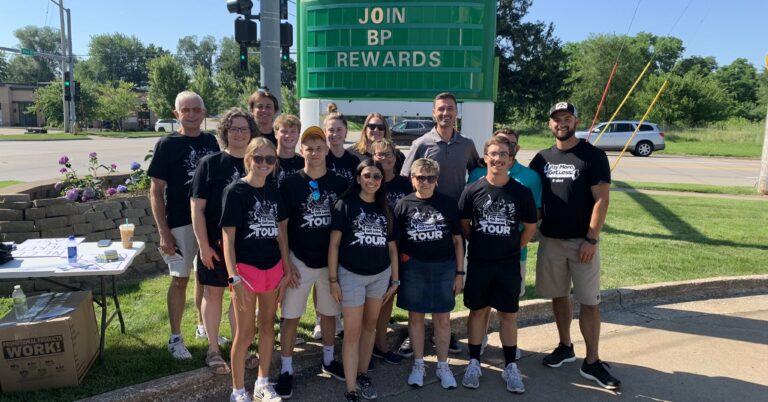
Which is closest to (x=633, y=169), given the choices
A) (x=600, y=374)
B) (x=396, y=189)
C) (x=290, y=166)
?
(x=600, y=374)

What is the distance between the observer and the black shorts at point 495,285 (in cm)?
352

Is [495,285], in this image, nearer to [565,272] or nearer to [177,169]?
[565,272]

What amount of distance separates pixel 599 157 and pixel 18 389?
4.07 meters

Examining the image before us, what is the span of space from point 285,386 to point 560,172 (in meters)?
2.41

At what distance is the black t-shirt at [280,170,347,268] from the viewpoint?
10.9 feet

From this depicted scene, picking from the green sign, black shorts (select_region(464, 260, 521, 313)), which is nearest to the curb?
black shorts (select_region(464, 260, 521, 313))

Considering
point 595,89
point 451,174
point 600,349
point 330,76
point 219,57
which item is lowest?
point 600,349

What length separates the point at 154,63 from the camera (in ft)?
141

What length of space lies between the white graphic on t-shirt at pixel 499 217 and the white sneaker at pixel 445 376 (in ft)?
3.38

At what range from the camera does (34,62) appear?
320 feet

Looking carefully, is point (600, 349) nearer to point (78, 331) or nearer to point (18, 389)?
point (78, 331)

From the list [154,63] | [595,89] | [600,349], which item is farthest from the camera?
[595,89]

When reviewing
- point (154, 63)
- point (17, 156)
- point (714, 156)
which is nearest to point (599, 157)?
point (17, 156)

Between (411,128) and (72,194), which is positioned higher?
(411,128)
